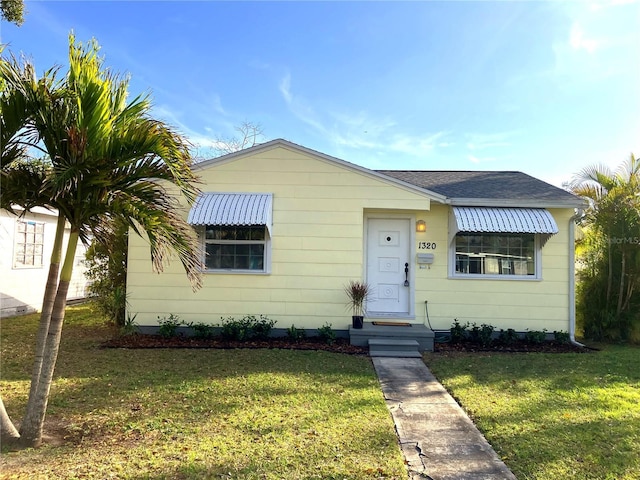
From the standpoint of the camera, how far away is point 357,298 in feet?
26.4

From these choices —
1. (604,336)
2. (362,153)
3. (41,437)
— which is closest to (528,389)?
(604,336)

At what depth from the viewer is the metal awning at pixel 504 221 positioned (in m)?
7.96

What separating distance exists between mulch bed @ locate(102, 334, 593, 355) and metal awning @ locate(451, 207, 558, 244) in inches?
90.5

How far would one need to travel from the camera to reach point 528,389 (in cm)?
532

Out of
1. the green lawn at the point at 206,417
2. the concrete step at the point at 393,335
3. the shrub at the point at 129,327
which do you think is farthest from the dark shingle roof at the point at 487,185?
the shrub at the point at 129,327

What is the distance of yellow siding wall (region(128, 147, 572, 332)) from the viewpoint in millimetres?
8297

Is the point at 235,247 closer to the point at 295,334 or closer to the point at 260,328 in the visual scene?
the point at 260,328

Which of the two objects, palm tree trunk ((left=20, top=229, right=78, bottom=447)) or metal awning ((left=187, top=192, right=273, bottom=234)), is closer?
palm tree trunk ((left=20, top=229, right=78, bottom=447))

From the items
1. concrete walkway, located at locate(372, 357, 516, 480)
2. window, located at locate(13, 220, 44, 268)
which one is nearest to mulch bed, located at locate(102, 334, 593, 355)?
concrete walkway, located at locate(372, 357, 516, 480)

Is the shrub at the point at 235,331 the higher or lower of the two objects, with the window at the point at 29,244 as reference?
lower

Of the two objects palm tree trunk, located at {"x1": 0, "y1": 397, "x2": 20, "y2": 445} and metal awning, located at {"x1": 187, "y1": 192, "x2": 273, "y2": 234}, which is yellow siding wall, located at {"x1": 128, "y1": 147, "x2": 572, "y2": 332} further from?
palm tree trunk, located at {"x1": 0, "y1": 397, "x2": 20, "y2": 445}

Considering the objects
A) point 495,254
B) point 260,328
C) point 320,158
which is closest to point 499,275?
point 495,254

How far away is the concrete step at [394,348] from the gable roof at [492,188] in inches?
125

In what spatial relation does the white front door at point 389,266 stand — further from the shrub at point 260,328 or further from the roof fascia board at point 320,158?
the shrub at point 260,328
